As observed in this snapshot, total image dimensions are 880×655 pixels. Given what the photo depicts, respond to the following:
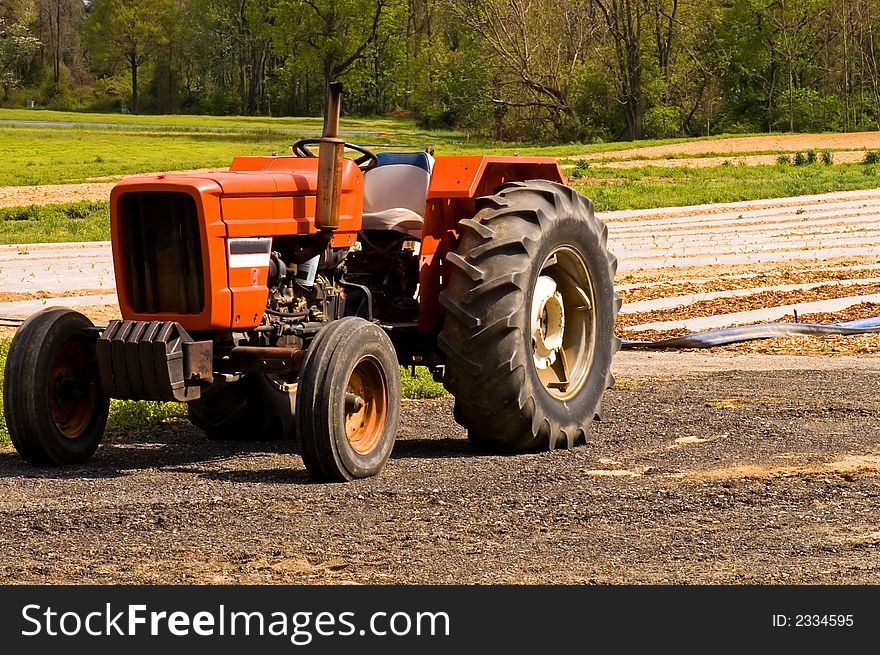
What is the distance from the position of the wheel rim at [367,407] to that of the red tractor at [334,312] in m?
0.01

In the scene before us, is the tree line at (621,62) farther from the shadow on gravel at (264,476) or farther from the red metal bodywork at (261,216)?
the shadow on gravel at (264,476)

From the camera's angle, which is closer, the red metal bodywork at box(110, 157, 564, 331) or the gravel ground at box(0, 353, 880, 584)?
the gravel ground at box(0, 353, 880, 584)

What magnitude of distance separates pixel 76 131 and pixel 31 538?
57.2 metres

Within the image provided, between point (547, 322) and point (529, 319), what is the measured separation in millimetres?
649

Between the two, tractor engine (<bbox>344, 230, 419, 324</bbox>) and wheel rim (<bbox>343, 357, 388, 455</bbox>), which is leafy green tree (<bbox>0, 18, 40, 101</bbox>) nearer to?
tractor engine (<bbox>344, 230, 419, 324</bbox>)

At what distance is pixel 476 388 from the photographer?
7.25m

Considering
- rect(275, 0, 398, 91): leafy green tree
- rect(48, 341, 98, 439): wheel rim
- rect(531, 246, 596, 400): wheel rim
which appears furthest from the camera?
rect(275, 0, 398, 91): leafy green tree

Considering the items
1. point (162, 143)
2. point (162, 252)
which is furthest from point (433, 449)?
point (162, 143)

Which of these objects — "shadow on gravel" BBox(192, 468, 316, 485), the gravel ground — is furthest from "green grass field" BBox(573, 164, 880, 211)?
"shadow on gravel" BBox(192, 468, 316, 485)

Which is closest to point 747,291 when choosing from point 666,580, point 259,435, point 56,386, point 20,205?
point 259,435

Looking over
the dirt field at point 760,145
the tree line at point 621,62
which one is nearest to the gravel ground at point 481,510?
the dirt field at point 760,145

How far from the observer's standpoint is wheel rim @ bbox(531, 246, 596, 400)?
7969 mm

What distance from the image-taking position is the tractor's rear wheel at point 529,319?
7.21 metres

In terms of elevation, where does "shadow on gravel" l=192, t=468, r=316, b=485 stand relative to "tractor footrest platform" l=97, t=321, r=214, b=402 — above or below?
below
